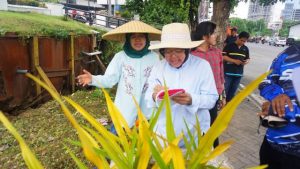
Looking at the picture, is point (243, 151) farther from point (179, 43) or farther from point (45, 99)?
point (45, 99)

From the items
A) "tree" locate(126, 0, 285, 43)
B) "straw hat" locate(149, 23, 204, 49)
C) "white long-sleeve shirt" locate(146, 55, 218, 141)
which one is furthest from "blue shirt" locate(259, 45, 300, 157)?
"tree" locate(126, 0, 285, 43)

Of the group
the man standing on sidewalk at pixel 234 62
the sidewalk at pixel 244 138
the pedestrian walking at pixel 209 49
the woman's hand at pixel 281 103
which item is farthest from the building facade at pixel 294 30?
the woman's hand at pixel 281 103

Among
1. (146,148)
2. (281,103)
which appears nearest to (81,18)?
(281,103)

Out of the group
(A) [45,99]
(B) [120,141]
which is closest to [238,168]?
(B) [120,141]

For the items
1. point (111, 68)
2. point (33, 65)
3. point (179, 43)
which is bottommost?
point (33, 65)

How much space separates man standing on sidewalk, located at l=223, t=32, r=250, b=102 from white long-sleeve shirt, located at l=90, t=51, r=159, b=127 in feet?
11.6

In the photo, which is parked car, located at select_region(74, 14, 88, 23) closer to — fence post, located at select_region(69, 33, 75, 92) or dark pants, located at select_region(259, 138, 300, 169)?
fence post, located at select_region(69, 33, 75, 92)

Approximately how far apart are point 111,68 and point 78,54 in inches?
267

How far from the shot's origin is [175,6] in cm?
826

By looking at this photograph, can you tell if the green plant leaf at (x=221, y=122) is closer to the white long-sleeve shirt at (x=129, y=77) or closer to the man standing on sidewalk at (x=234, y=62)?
the white long-sleeve shirt at (x=129, y=77)

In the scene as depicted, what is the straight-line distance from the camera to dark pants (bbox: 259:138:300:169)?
1.96m

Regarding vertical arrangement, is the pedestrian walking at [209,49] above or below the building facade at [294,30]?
below

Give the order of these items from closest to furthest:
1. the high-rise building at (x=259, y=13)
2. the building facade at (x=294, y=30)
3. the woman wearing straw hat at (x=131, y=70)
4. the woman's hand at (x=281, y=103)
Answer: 1. the woman's hand at (x=281, y=103)
2. the woman wearing straw hat at (x=131, y=70)
3. the building facade at (x=294, y=30)
4. the high-rise building at (x=259, y=13)

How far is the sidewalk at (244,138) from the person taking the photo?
436cm
